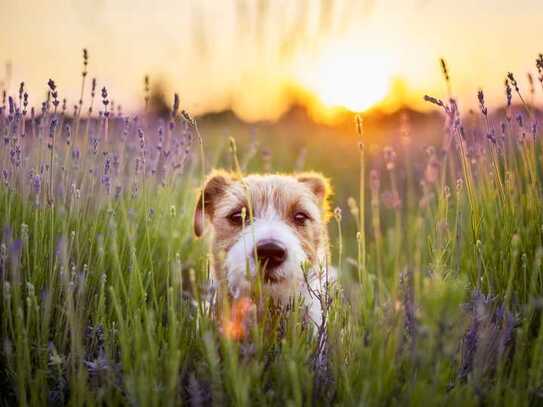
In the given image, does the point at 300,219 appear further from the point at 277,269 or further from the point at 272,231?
the point at 277,269

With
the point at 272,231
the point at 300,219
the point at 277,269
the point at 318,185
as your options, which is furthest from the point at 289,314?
the point at 318,185

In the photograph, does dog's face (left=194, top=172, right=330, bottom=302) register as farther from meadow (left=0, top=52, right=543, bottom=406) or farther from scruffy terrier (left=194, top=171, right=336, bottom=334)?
meadow (left=0, top=52, right=543, bottom=406)

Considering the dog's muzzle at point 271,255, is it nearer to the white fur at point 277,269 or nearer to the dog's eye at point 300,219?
the white fur at point 277,269

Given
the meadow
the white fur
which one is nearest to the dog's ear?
the white fur

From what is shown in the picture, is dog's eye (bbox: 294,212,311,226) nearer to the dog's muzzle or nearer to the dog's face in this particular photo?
the dog's face

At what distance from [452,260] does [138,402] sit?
1.72 metres

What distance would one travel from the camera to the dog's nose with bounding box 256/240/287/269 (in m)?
3.62

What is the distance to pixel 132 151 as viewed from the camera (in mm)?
5754

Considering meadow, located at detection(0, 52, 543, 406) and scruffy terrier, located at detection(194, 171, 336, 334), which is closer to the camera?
meadow, located at detection(0, 52, 543, 406)

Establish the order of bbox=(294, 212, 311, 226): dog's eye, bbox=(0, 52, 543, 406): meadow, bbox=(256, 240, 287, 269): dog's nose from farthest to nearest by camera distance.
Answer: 1. bbox=(294, 212, 311, 226): dog's eye
2. bbox=(256, 240, 287, 269): dog's nose
3. bbox=(0, 52, 543, 406): meadow

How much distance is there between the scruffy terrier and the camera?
3656 mm

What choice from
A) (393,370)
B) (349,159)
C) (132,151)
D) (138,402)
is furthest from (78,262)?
(349,159)

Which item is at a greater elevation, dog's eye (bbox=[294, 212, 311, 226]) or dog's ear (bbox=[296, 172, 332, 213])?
dog's ear (bbox=[296, 172, 332, 213])

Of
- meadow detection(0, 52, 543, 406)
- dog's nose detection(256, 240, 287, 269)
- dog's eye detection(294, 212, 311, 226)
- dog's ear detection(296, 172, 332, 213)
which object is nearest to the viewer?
meadow detection(0, 52, 543, 406)
